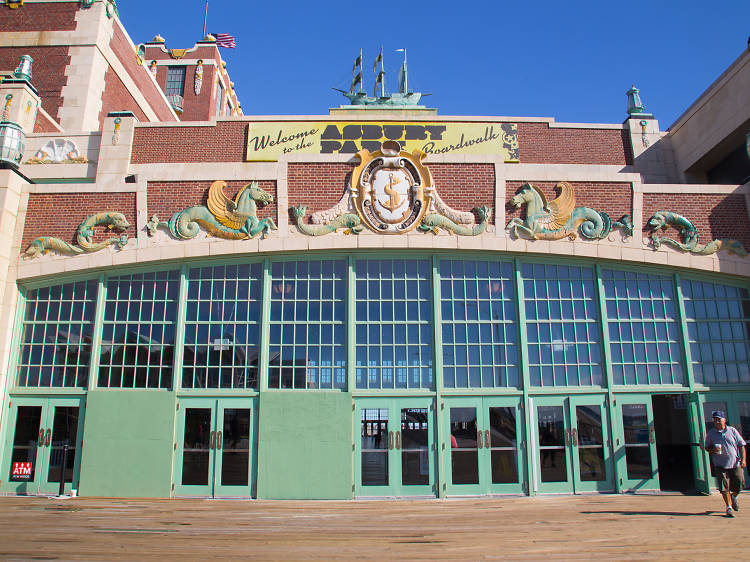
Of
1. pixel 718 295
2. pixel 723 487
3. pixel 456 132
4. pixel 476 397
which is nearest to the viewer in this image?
pixel 723 487

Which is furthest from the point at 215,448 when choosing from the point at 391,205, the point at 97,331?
the point at 391,205

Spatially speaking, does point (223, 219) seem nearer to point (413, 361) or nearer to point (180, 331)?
point (180, 331)

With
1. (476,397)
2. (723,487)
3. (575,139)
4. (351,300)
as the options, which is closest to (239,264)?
(351,300)

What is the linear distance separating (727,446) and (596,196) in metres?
6.29

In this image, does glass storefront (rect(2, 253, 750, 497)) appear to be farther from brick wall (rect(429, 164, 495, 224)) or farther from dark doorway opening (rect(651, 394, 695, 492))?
brick wall (rect(429, 164, 495, 224))

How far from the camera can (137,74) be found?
2248 cm

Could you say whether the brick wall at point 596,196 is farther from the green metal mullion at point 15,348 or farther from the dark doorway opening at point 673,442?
the green metal mullion at point 15,348

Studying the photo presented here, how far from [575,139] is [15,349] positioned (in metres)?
15.3

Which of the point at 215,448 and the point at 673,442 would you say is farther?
the point at 673,442

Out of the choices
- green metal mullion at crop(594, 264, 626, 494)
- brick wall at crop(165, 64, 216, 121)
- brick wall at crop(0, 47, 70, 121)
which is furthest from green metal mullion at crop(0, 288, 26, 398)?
brick wall at crop(165, 64, 216, 121)

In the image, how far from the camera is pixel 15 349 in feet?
42.2

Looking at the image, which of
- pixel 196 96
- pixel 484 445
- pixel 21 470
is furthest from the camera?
pixel 196 96

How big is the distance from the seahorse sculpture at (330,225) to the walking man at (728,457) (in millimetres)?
8049

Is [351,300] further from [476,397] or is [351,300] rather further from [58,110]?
[58,110]
